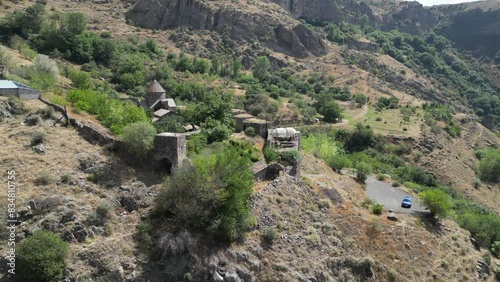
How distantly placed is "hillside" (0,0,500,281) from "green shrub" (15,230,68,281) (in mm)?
736

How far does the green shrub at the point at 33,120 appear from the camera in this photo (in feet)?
77.1

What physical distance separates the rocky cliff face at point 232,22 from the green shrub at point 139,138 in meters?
74.1

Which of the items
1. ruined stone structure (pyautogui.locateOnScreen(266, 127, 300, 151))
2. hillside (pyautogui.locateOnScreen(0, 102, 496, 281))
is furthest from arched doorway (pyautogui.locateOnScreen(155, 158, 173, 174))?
ruined stone structure (pyautogui.locateOnScreen(266, 127, 300, 151))

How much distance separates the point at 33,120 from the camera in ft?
77.5

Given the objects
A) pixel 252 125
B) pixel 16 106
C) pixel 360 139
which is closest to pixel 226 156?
pixel 16 106

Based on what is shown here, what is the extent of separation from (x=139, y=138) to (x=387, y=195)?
21121 millimetres

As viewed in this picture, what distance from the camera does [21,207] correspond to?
736 inches

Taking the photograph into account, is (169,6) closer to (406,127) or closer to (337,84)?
(337,84)

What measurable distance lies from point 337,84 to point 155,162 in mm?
77277

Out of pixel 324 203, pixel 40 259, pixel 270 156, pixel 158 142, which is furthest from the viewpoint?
pixel 270 156

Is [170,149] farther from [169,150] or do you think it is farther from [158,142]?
[158,142]

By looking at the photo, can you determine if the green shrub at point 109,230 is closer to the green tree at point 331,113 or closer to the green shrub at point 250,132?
the green shrub at point 250,132

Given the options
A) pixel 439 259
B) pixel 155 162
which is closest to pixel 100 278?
pixel 155 162

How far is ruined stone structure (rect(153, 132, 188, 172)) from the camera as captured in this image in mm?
23406
